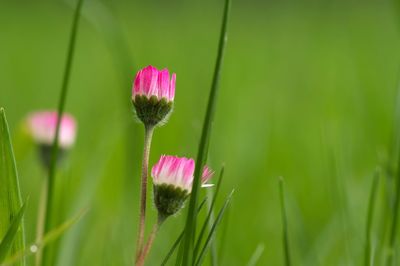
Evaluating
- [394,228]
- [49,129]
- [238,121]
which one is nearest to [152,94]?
[394,228]

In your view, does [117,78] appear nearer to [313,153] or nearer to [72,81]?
[72,81]

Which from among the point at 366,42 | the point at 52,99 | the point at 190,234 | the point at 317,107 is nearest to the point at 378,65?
the point at 317,107

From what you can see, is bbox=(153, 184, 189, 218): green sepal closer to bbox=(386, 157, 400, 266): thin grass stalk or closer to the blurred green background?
the blurred green background

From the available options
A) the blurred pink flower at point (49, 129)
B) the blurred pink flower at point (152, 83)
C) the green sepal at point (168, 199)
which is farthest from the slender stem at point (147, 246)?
the blurred pink flower at point (49, 129)

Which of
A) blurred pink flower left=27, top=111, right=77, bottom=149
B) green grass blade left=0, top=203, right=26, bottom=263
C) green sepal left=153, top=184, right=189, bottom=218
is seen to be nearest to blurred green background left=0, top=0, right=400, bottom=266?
blurred pink flower left=27, top=111, right=77, bottom=149

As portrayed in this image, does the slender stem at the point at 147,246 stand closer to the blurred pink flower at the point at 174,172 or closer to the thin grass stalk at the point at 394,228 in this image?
the blurred pink flower at the point at 174,172

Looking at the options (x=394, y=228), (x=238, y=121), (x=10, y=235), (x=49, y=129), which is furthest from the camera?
(x=238, y=121)

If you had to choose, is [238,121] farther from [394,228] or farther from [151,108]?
[151,108]
